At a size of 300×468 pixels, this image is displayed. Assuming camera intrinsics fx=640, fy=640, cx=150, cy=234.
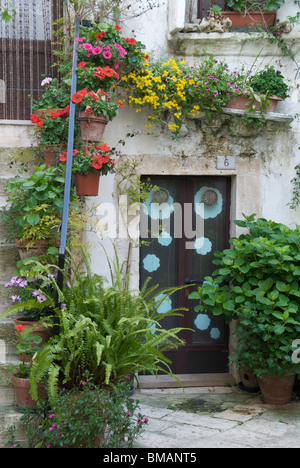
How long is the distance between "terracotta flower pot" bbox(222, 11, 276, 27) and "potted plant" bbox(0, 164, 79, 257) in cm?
235

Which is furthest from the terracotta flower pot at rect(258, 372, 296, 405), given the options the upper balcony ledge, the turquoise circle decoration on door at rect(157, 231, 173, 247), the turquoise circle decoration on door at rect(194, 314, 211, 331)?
the upper balcony ledge

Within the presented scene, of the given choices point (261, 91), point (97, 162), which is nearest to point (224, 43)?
point (261, 91)

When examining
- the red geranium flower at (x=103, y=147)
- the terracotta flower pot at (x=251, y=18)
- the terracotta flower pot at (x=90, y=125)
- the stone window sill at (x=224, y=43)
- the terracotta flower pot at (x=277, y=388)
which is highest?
the terracotta flower pot at (x=251, y=18)

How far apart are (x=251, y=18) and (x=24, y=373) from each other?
3828 mm

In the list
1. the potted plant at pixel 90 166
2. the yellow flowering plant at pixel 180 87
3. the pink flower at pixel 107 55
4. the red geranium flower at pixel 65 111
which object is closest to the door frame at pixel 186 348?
the yellow flowering plant at pixel 180 87

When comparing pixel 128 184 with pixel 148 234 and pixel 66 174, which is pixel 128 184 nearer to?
pixel 148 234

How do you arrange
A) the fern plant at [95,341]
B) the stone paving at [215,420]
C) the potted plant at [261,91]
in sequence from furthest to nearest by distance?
the potted plant at [261,91] < the stone paving at [215,420] < the fern plant at [95,341]

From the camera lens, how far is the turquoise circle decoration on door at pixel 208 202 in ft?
20.4

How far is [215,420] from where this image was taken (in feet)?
16.9

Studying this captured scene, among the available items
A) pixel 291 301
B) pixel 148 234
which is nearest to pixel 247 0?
pixel 148 234

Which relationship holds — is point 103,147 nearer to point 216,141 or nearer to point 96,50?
point 96,50

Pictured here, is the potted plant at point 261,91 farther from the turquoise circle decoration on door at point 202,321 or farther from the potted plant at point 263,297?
the turquoise circle decoration on door at point 202,321

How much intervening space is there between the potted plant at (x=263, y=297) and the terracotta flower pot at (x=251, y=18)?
189 cm

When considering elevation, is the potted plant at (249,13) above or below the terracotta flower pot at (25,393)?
above
